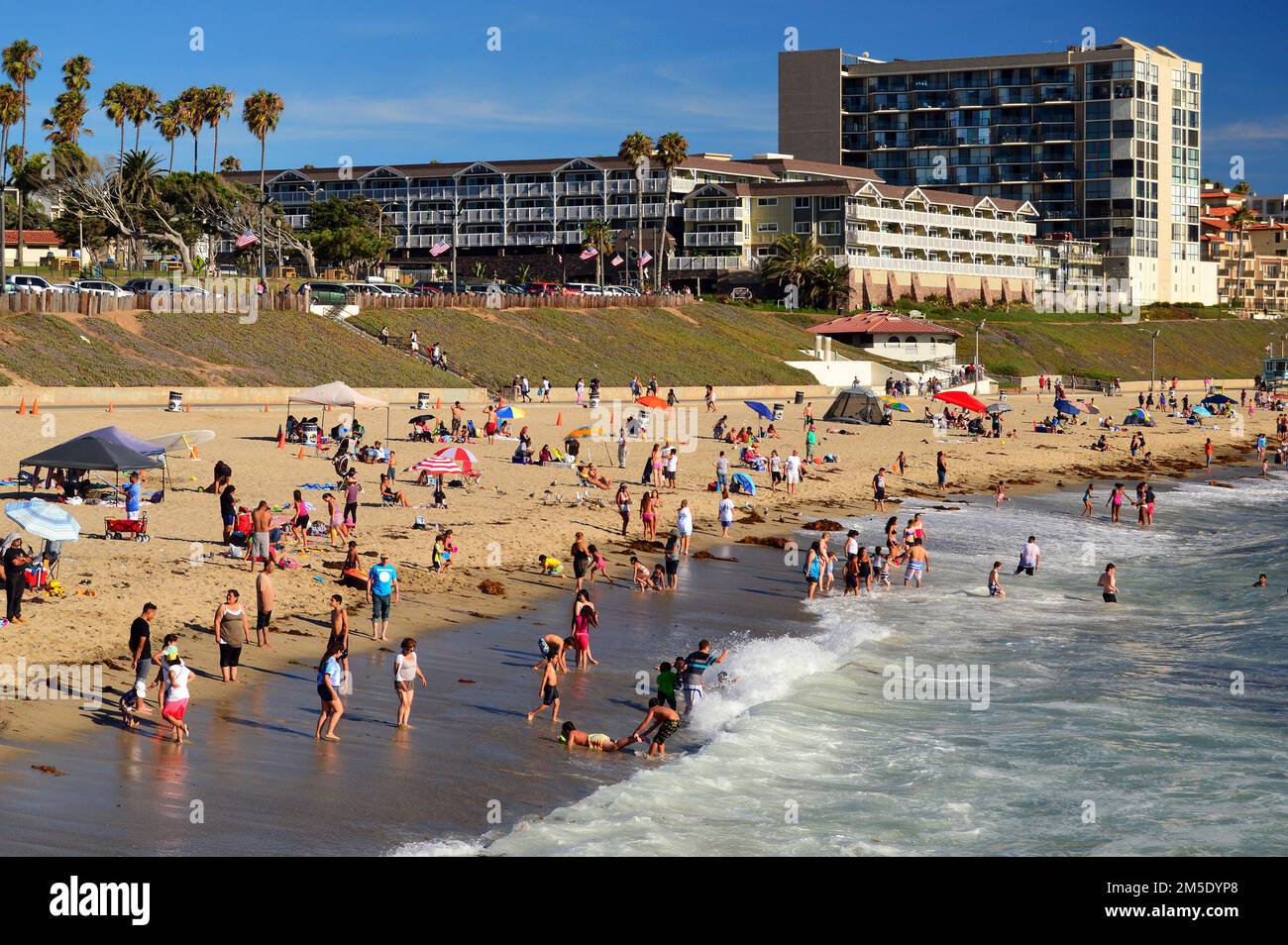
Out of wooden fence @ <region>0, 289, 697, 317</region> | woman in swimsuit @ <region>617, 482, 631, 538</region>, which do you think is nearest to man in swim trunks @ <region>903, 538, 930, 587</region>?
woman in swimsuit @ <region>617, 482, 631, 538</region>

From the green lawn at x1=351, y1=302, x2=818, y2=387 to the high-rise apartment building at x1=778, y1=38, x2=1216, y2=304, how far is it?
69321mm

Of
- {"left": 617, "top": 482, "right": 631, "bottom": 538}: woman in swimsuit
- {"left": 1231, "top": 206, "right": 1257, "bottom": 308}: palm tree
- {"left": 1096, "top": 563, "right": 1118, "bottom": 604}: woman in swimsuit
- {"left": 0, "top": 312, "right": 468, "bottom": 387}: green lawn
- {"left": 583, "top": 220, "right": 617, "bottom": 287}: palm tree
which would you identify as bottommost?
{"left": 1096, "top": 563, "right": 1118, "bottom": 604}: woman in swimsuit

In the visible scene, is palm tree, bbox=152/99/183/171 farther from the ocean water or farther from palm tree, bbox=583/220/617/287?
the ocean water

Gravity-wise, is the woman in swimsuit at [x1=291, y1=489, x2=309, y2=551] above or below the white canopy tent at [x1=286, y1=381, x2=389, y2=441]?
below

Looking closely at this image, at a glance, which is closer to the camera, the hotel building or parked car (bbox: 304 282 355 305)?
parked car (bbox: 304 282 355 305)

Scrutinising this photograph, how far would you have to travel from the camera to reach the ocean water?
49.3 ft

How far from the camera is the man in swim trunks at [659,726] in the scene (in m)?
17.1

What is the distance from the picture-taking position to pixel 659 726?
1723cm

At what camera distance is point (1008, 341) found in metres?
106

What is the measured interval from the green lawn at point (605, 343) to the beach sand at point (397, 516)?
1141cm

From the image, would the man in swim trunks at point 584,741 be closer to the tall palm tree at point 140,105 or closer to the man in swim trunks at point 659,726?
the man in swim trunks at point 659,726

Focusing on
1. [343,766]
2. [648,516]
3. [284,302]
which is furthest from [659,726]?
[284,302]
